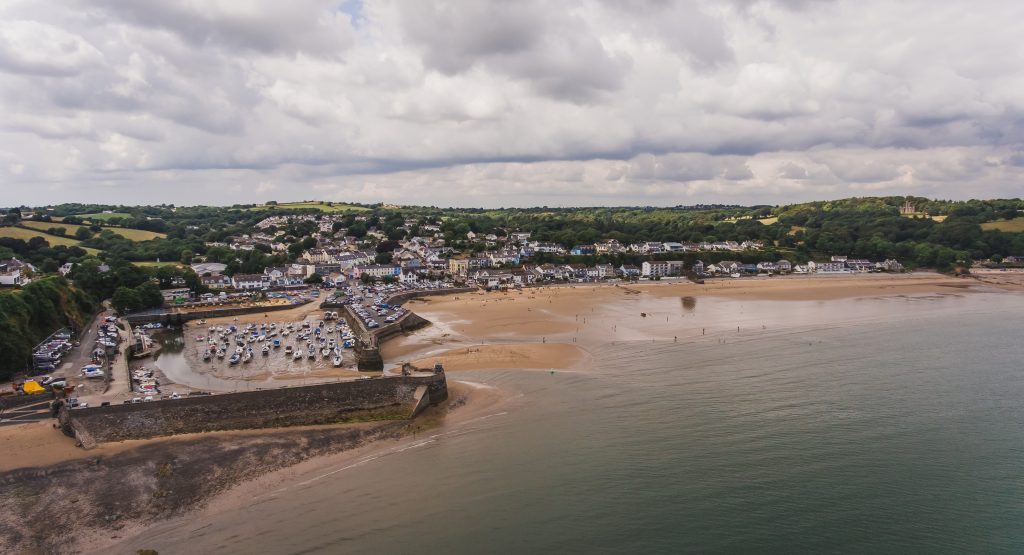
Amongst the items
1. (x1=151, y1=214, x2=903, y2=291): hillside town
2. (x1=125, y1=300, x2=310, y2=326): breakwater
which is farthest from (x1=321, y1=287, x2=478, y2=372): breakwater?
(x1=151, y1=214, x2=903, y2=291): hillside town

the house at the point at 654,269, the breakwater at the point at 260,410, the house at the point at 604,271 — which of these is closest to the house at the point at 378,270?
the house at the point at 604,271

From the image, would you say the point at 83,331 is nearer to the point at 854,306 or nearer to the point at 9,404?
the point at 9,404

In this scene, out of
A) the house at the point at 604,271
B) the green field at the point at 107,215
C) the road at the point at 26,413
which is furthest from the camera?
the green field at the point at 107,215

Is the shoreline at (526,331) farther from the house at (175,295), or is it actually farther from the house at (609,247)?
the house at (609,247)

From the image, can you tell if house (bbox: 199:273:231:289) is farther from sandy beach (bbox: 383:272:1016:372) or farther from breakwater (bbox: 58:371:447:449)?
breakwater (bbox: 58:371:447:449)

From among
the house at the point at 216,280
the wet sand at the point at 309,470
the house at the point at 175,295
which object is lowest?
the wet sand at the point at 309,470

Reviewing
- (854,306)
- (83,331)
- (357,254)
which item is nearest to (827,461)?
(854,306)
